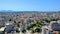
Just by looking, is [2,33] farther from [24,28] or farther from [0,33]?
[24,28]

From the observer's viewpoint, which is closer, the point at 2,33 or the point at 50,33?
the point at 2,33

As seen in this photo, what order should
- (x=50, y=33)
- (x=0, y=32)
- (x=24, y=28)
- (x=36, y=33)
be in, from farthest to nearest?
1. (x=24, y=28)
2. (x=36, y=33)
3. (x=50, y=33)
4. (x=0, y=32)

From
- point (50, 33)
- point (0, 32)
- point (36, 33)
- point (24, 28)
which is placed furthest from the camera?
point (24, 28)

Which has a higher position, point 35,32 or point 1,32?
point 1,32

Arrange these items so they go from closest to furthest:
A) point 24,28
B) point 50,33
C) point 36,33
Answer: point 50,33 → point 36,33 → point 24,28

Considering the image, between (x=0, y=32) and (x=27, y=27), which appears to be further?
(x=27, y=27)

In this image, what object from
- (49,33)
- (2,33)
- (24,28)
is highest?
(2,33)

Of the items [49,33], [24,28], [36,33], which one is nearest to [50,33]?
[49,33]

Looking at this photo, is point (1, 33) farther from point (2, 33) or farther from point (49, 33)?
point (49, 33)

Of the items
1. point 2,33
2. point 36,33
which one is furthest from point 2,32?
point 36,33

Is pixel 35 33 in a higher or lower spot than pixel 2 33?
lower
